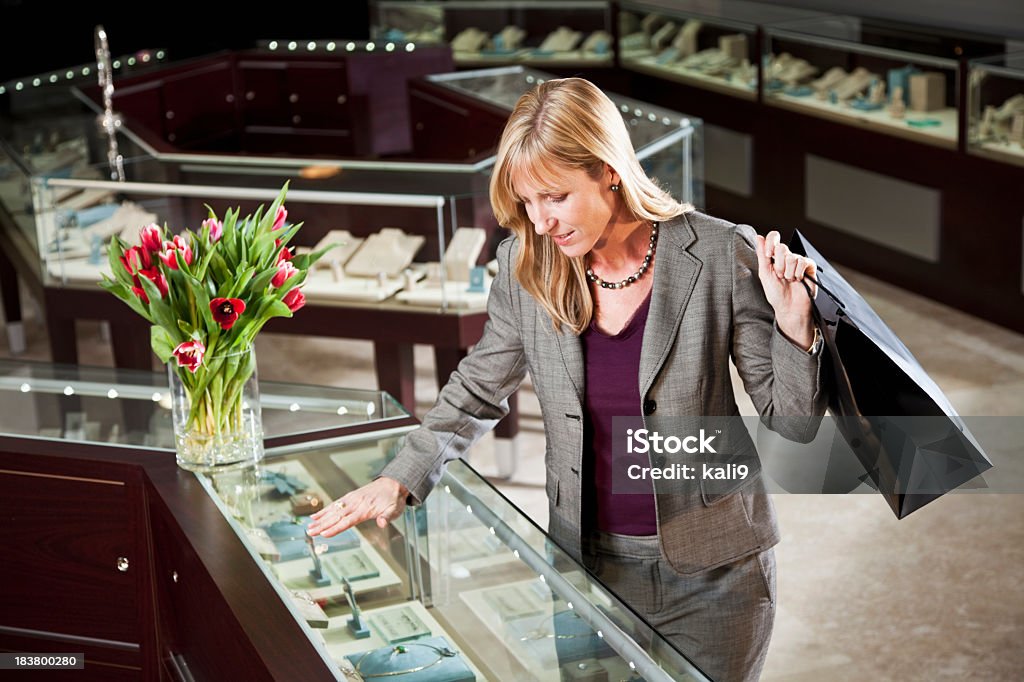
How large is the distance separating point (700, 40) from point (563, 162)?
6578mm

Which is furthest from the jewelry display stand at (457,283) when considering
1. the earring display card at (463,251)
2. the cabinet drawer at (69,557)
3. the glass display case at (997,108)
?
the glass display case at (997,108)

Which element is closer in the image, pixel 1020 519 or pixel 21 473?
pixel 21 473

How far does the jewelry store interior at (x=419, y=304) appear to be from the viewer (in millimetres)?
2062

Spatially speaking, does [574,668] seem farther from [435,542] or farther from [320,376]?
[320,376]

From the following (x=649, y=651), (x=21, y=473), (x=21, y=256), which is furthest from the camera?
(x=21, y=256)

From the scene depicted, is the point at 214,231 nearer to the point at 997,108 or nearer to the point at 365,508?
the point at 365,508

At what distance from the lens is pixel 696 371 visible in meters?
1.88

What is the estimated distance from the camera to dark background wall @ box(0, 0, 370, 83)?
9672mm

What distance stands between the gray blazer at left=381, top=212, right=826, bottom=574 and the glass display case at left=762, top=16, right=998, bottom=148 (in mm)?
4692

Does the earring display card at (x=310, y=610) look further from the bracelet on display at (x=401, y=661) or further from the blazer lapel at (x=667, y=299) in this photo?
the blazer lapel at (x=667, y=299)

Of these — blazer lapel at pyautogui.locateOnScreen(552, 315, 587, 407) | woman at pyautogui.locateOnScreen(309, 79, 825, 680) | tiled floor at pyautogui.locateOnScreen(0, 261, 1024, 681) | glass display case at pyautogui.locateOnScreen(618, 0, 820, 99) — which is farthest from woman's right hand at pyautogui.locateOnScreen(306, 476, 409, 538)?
glass display case at pyautogui.locateOnScreen(618, 0, 820, 99)

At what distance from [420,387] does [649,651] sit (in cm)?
421

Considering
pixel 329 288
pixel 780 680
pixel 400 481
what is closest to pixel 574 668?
pixel 400 481

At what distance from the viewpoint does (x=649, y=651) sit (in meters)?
1.67
